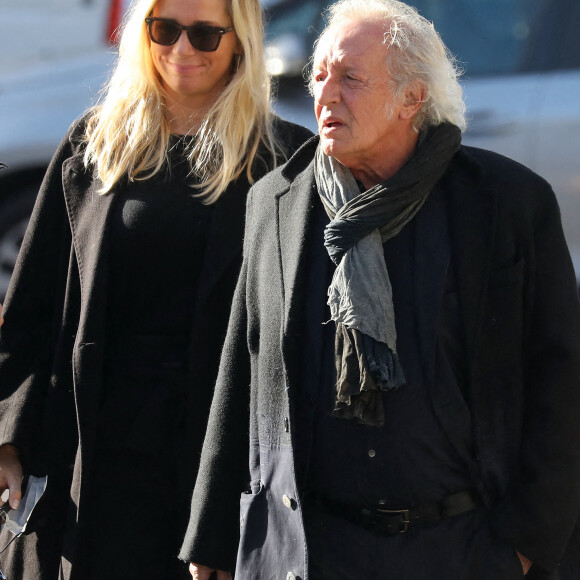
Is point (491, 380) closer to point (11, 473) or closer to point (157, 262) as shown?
point (157, 262)

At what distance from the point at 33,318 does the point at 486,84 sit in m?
2.81

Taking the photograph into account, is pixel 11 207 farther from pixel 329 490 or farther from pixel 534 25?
pixel 329 490

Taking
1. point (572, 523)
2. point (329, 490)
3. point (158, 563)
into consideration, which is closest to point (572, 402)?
point (572, 523)

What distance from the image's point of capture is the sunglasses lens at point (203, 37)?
2875 mm

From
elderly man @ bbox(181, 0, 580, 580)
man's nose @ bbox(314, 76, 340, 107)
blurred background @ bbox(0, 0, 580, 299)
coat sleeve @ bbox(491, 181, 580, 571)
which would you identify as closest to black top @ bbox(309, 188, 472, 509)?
elderly man @ bbox(181, 0, 580, 580)

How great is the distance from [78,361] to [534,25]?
3.11 meters

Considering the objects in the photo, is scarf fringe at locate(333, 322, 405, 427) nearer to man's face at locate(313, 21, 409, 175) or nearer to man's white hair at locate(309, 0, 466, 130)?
man's face at locate(313, 21, 409, 175)

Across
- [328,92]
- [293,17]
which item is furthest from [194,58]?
[293,17]

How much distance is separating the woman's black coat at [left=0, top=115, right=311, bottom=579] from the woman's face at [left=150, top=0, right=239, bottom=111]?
229 mm

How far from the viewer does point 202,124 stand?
2924 millimetres

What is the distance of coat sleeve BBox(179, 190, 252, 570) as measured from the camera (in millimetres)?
2443

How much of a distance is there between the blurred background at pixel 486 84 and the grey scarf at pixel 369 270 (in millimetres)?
2494

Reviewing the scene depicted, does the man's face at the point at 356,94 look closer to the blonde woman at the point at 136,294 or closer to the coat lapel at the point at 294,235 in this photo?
the coat lapel at the point at 294,235

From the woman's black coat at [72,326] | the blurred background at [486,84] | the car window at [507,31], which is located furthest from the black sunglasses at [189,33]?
the car window at [507,31]
